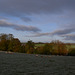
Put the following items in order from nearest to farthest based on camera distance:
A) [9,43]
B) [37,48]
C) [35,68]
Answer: [35,68]
[37,48]
[9,43]

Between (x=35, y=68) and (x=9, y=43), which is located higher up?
(x=9, y=43)

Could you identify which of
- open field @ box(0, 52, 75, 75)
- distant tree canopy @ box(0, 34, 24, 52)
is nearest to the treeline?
distant tree canopy @ box(0, 34, 24, 52)

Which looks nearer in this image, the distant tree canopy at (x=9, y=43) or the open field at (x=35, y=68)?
the open field at (x=35, y=68)

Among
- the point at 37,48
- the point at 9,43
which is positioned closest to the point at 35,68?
the point at 37,48

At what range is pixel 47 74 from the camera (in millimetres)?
4543

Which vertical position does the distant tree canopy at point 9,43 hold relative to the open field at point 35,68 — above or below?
above

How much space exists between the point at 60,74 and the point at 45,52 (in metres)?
21.6

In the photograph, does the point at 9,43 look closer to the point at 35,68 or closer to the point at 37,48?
the point at 37,48

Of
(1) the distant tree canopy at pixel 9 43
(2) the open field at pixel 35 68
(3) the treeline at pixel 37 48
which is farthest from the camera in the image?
(1) the distant tree canopy at pixel 9 43

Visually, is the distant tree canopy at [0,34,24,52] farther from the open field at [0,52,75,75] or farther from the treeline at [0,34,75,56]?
the open field at [0,52,75,75]

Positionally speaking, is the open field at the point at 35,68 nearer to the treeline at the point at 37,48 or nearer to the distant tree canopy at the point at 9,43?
the treeline at the point at 37,48

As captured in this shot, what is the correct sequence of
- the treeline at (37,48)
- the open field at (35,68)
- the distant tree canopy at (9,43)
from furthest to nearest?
the distant tree canopy at (9,43), the treeline at (37,48), the open field at (35,68)

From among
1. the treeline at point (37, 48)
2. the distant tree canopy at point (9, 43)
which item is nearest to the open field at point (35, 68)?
the treeline at point (37, 48)

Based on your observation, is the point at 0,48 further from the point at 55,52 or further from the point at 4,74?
the point at 4,74
